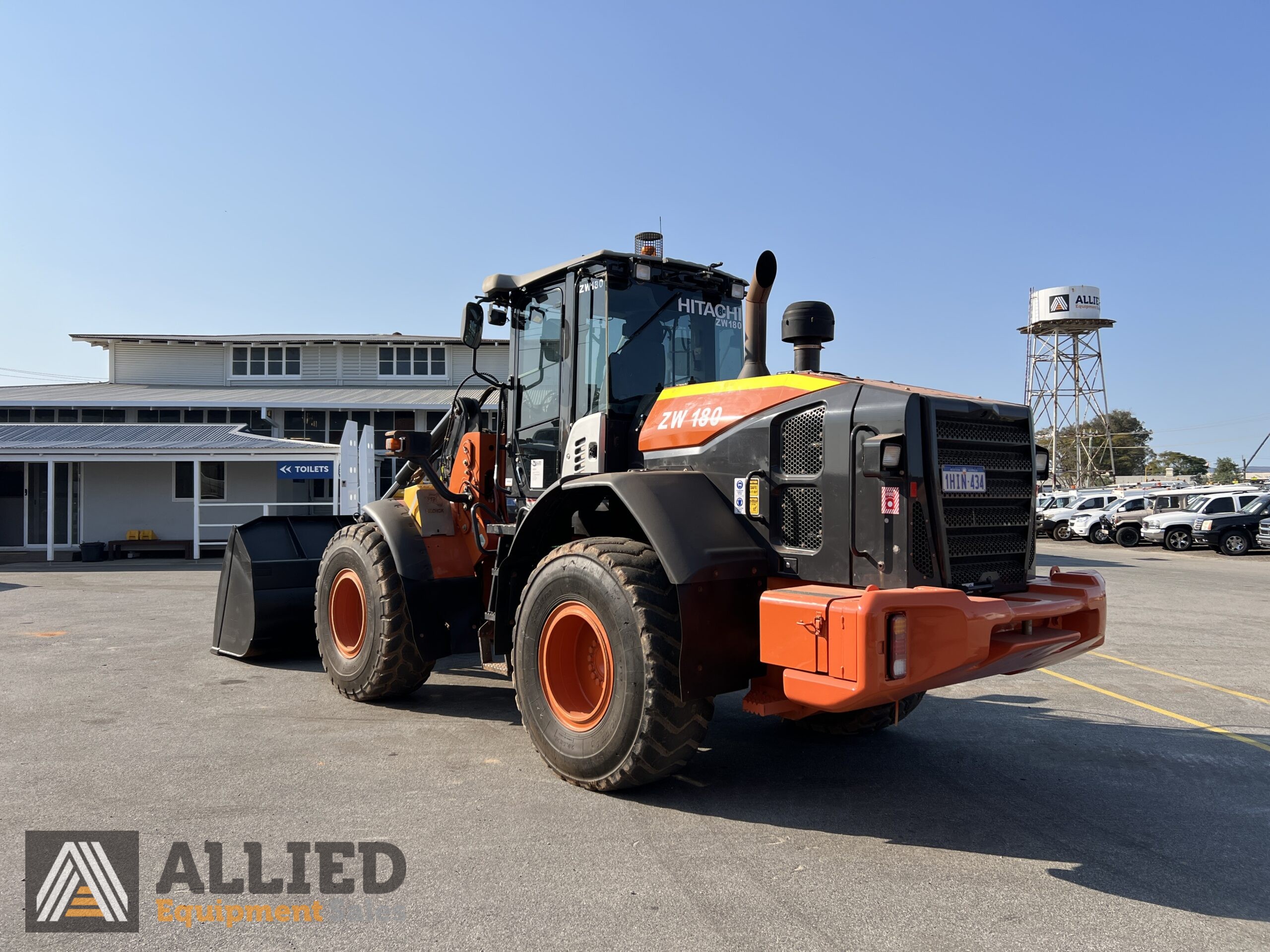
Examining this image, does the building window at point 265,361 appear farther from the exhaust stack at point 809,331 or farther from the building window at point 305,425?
the exhaust stack at point 809,331

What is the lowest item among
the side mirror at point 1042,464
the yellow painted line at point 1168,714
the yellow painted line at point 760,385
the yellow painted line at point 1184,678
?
the yellow painted line at point 1184,678

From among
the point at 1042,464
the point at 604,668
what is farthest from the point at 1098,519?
the point at 604,668

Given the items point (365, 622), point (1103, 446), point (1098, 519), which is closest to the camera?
point (365, 622)

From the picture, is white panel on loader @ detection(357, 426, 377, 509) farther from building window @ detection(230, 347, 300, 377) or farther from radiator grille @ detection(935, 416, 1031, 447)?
building window @ detection(230, 347, 300, 377)

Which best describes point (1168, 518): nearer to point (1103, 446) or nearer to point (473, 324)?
point (473, 324)

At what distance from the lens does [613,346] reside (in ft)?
18.5

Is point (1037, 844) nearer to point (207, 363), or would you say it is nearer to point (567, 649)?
point (567, 649)

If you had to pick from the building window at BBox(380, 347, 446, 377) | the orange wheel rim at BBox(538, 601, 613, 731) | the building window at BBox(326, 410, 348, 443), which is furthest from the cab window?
the building window at BBox(380, 347, 446, 377)

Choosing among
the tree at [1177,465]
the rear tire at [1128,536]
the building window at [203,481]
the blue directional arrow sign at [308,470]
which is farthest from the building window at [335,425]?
the tree at [1177,465]

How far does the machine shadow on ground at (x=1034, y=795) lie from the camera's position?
13.1 ft

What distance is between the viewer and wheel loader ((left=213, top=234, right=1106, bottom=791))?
13.6 ft

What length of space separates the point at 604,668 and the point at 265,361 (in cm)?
3103

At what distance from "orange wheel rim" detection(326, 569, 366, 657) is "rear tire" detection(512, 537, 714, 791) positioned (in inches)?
90.9

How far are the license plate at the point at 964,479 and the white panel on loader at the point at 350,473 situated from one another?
39.2 feet
